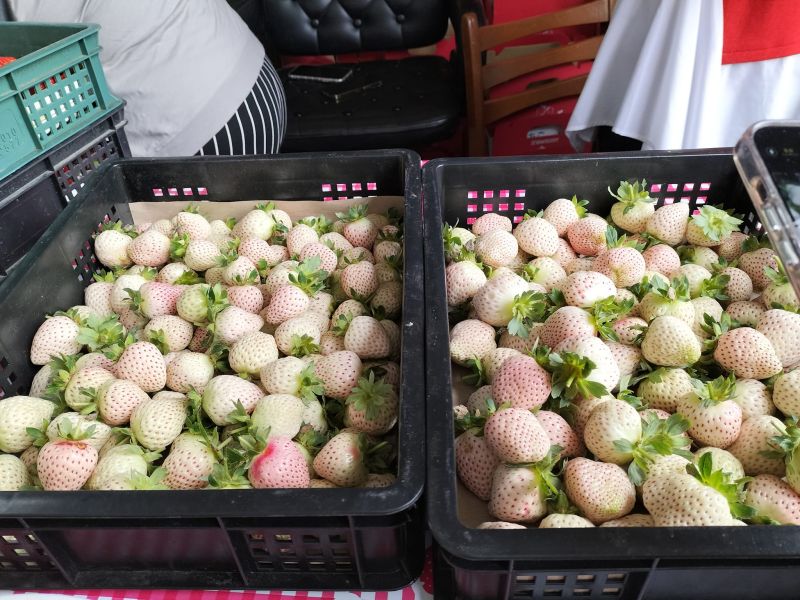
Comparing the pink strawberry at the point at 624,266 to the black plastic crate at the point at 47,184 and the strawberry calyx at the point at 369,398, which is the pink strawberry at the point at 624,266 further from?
the black plastic crate at the point at 47,184

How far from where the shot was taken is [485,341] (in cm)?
99

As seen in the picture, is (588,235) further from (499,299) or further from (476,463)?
(476,463)

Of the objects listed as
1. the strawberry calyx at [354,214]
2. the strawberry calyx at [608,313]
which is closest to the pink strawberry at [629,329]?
the strawberry calyx at [608,313]

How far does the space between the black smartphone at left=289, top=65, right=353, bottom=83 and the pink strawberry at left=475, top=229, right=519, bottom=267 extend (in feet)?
5.55

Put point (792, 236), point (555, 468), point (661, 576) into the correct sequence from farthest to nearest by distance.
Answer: point (555, 468) < point (661, 576) < point (792, 236)

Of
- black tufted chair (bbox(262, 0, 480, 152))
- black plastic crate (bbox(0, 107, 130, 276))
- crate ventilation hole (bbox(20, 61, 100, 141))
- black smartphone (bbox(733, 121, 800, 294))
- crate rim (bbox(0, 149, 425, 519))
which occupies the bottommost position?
black tufted chair (bbox(262, 0, 480, 152))

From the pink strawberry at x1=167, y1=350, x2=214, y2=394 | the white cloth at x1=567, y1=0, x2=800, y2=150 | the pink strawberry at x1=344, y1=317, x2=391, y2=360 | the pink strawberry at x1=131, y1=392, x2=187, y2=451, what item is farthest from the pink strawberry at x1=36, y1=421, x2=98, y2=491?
the white cloth at x1=567, y1=0, x2=800, y2=150

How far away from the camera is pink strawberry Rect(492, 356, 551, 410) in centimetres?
81

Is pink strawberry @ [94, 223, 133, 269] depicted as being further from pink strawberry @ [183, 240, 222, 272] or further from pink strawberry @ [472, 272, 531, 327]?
pink strawberry @ [472, 272, 531, 327]

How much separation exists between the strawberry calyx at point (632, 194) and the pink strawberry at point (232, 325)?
740mm

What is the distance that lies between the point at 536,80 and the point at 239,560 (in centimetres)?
248

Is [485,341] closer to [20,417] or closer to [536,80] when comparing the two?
[20,417]

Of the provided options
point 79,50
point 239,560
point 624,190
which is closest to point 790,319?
point 624,190

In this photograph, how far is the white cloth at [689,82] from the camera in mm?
1697
